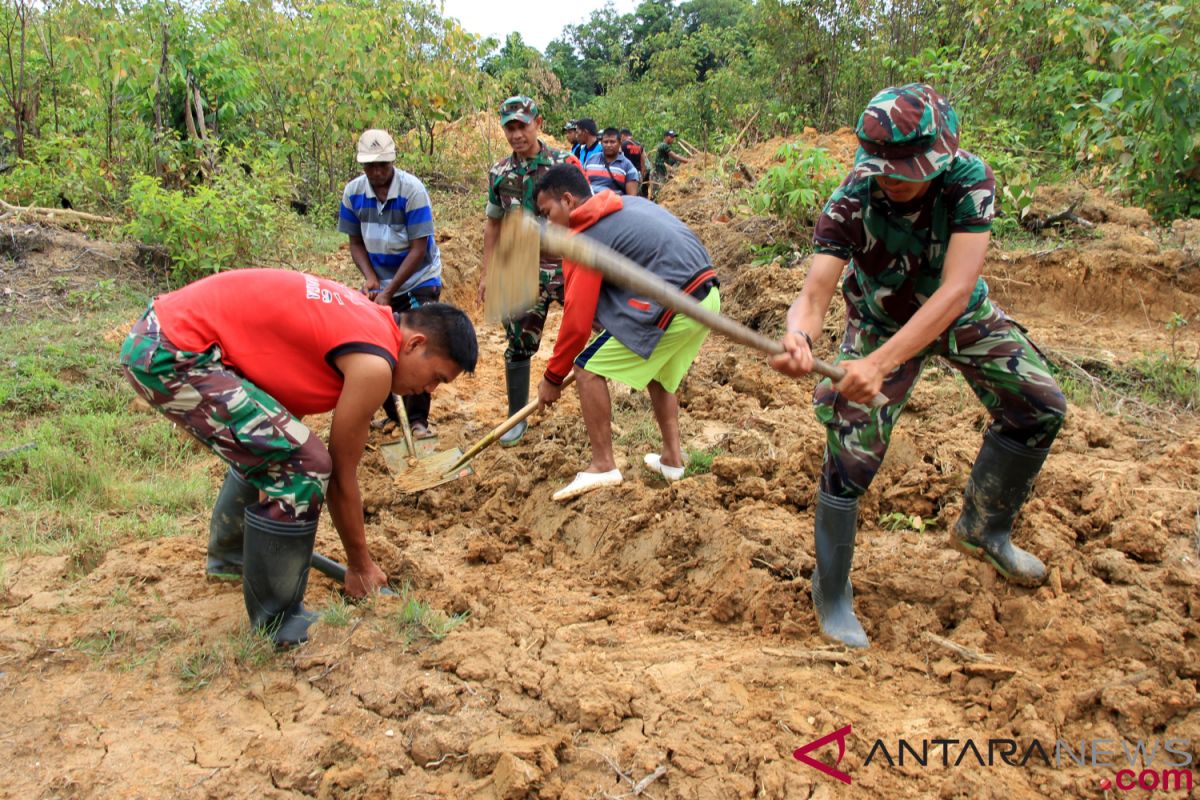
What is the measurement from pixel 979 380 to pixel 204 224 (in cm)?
647

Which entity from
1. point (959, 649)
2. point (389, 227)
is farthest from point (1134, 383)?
point (389, 227)

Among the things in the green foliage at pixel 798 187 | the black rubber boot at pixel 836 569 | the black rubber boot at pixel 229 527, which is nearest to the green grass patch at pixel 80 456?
the black rubber boot at pixel 229 527

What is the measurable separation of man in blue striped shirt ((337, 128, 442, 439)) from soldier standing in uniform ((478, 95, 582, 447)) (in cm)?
39

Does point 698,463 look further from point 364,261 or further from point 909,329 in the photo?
point 364,261

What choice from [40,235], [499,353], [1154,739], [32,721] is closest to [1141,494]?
[1154,739]

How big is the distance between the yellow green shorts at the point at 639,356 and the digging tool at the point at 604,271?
52cm

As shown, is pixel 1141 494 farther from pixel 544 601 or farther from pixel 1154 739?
pixel 544 601

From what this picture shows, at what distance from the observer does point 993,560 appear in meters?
3.11

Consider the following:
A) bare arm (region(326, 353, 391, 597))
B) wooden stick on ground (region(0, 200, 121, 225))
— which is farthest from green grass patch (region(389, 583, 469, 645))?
wooden stick on ground (region(0, 200, 121, 225))

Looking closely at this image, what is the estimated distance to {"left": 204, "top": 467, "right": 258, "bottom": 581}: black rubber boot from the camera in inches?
130

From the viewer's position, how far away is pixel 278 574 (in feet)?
9.18

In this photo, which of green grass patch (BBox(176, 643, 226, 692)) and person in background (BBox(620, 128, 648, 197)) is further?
person in background (BBox(620, 128, 648, 197))

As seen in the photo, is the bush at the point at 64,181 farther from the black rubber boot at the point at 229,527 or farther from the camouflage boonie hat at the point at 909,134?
the camouflage boonie hat at the point at 909,134

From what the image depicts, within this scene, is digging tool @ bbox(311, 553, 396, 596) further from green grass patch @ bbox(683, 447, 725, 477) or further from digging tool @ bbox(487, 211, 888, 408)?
green grass patch @ bbox(683, 447, 725, 477)
